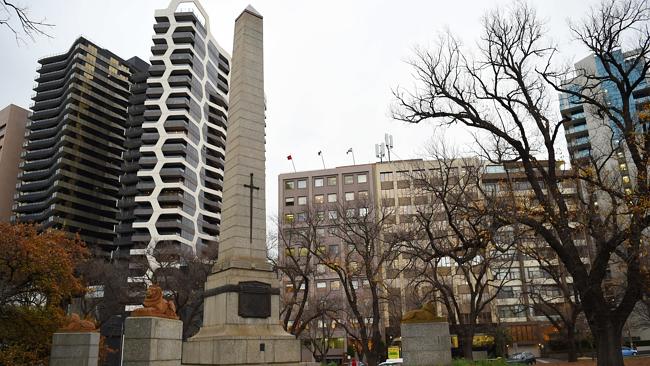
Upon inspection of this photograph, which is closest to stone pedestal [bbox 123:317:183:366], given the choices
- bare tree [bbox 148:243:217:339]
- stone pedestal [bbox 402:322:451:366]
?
stone pedestal [bbox 402:322:451:366]

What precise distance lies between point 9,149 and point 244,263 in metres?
111

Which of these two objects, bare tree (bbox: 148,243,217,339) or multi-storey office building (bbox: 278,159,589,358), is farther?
multi-storey office building (bbox: 278,159,589,358)

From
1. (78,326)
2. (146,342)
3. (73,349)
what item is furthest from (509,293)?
(146,342)

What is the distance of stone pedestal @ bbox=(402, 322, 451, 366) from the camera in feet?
44.5

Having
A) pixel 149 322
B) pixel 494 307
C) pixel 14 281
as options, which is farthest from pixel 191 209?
pixel 149 322

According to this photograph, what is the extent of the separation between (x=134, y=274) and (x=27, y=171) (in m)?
62.9

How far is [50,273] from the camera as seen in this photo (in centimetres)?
2209

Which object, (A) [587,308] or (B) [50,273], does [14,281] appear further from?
(A) [587,308]

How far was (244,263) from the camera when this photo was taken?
53.5 feet

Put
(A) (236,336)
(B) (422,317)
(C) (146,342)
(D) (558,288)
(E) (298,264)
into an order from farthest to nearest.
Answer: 1. (D) (558,288)
2. (E) (298,264)
3. (A) (236,336)
4. (B) (422,317)
5. (C) (146,342)

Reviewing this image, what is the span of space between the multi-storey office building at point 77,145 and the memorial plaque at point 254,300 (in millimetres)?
84673

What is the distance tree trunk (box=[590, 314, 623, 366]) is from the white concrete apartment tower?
68.7 meters

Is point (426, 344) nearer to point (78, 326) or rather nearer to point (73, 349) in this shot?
point (73, 349)

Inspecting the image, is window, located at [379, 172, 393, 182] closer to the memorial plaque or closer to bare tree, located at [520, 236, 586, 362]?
bare tree, located at [520, 236, 586, 362]
